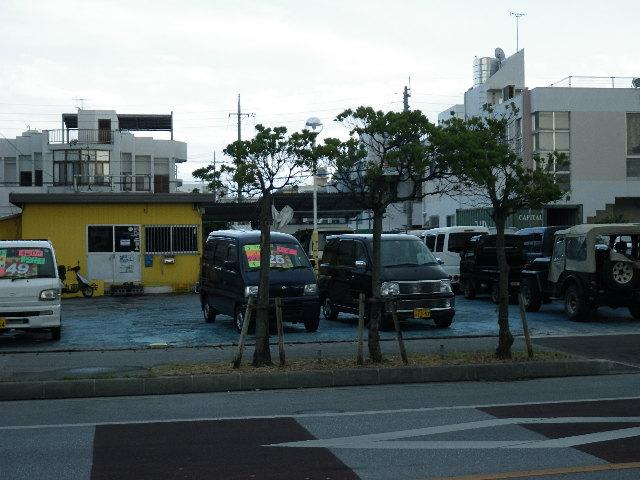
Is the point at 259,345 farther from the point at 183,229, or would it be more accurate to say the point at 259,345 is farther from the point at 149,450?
the point at 183,229

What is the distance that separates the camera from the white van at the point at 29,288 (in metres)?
16.4

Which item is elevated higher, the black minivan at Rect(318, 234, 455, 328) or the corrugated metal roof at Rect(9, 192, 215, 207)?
the corrugated metal roof at Rect(9, 192, 215, 207)

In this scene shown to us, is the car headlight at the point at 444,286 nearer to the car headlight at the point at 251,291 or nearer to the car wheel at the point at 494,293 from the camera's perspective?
the car headlight at the point at 251,291

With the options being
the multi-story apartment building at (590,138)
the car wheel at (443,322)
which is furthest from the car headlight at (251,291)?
the multi-story apartment building at (590,138)

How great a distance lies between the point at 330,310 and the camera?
21062 mm

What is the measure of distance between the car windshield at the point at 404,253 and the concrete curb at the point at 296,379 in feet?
20.2

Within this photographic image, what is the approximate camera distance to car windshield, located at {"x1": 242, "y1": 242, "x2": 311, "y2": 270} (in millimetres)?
18531

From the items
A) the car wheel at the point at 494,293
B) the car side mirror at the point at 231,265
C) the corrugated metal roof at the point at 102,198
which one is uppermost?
the corrugated metal roof at the point at 102,198

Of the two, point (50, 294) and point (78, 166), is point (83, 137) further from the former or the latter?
point (50, 294)

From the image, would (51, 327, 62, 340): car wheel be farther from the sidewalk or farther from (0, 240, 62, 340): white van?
the sidewalk

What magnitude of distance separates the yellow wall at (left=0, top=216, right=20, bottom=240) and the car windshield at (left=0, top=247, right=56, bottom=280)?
1507cm

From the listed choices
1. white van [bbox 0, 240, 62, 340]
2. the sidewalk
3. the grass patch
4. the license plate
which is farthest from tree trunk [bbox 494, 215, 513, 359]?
white van [bbox 0, 240, 62, 340]

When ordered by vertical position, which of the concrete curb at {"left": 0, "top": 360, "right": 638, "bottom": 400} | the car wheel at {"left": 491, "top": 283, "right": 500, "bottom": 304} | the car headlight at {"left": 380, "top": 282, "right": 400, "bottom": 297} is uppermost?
the car headlight at {"left": 380, "top": 282, "right": 400, "bottom": 297}

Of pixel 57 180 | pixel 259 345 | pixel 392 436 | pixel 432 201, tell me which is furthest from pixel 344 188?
pixel 57 180
